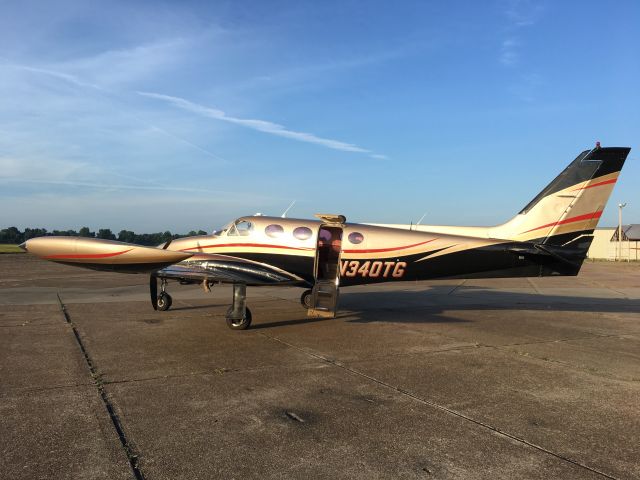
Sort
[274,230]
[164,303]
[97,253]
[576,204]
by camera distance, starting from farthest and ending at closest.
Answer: [164,303] → [274,230] → [576,204] → [97,253]

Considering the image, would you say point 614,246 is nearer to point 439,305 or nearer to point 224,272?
point 439,305

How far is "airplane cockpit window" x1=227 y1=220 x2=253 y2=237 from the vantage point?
41.6 ft

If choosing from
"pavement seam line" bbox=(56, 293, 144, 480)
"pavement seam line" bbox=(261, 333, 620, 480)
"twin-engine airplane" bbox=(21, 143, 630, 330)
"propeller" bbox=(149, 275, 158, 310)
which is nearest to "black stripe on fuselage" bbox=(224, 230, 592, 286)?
"twin-engine airplane" bbox=(21, 143, 630, 330)

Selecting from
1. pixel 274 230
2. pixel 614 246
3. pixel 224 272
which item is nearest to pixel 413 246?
pixel 274 230

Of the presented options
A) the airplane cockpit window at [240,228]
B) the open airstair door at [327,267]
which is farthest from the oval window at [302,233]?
the airplane cockpit window at [240,228]

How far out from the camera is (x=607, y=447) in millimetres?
4727

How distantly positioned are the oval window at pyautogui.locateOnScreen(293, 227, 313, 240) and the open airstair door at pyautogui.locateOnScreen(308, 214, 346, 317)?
32 cm

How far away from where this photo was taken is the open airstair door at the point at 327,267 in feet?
36.5

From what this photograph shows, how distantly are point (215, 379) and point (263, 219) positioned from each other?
6.47 m

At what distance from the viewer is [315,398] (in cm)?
614

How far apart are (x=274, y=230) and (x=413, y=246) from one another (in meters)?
3.75

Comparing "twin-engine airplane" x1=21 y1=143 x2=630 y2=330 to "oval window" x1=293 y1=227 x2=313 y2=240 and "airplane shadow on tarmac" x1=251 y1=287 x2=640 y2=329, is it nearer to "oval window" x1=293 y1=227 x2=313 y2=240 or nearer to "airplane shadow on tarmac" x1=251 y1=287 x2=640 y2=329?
"oval window" x1=293 y1=227 x2=313 y2=240

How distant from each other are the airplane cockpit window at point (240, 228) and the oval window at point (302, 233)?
1266 mm

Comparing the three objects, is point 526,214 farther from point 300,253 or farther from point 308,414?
point 308,414
